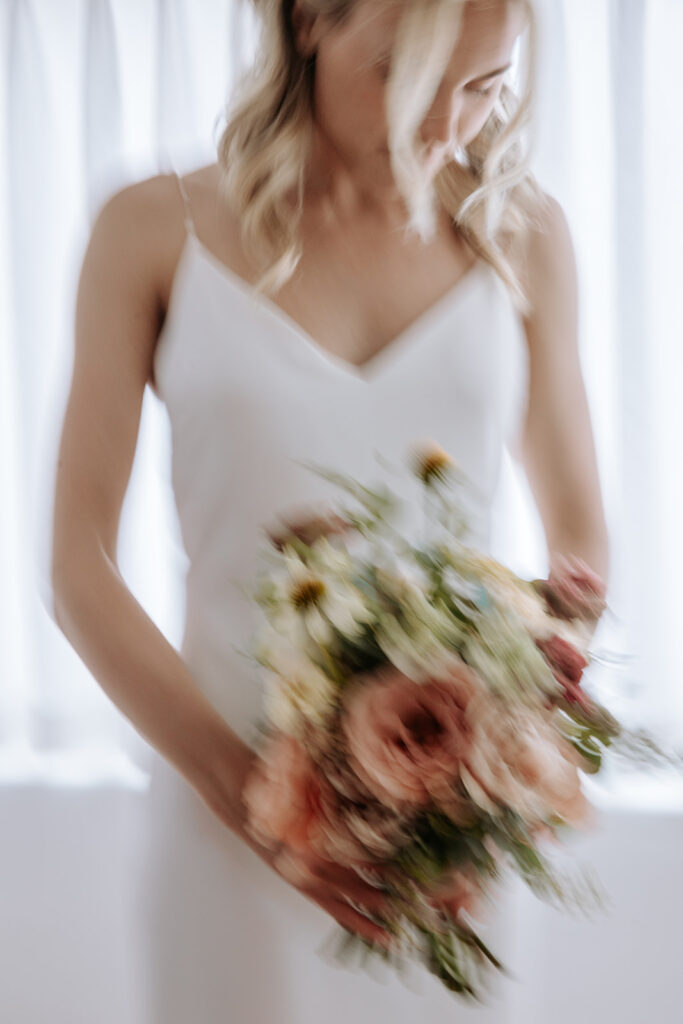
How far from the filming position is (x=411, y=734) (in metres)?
0.65

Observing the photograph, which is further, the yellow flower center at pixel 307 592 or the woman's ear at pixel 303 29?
the woman's ear at pixel 303 29

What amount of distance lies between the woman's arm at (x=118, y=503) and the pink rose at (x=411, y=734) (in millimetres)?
287

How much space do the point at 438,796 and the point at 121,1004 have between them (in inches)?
67.3

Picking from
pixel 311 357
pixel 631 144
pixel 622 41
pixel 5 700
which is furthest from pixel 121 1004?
pixel 622 41

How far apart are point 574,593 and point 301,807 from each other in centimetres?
29

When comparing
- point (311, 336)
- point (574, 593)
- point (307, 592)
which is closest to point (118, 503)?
point (311, 336)

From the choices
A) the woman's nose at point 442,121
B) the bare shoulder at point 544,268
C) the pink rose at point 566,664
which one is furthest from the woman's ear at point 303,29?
the pink rose at point 566,664

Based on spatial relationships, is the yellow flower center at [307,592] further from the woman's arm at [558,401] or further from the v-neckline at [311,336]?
the woman's arm at [558,401]

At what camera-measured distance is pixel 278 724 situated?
2.31ft

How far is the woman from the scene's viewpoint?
95cm

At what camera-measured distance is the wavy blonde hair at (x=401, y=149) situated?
2.84ft

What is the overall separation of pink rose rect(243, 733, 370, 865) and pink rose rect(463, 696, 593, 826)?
0.11m

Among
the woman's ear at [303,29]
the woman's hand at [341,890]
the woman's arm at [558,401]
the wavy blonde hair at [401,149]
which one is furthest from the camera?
the woman's arm at [558,401]

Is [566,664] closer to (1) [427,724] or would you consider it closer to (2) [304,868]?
(1) [427,724]
